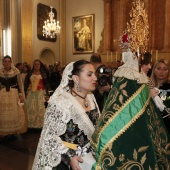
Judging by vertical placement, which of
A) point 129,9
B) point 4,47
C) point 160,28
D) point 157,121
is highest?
point 129,9

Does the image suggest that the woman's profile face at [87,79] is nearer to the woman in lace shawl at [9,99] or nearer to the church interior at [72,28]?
the woman in lace shawl at [9,99]

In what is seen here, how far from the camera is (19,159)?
4.46m

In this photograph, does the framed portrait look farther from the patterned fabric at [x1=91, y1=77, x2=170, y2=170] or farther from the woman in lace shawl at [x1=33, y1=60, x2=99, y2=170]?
the patterned fabric at [x1=91, y1=77, x2=170, y2=170]

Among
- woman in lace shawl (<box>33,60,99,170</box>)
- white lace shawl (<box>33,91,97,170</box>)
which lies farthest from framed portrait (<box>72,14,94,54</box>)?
white lace shawl (<box>33,91,97,170</box>)

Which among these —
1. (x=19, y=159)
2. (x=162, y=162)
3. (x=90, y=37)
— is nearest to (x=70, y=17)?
(x=90, y=37)

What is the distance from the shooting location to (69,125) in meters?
2.01

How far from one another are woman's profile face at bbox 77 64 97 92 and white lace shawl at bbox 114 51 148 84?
1.96ft

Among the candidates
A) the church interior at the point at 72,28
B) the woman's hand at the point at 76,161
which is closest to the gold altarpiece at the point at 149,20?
the church interior at the point at 72,28

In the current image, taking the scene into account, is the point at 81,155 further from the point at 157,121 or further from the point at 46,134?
the point at 157,121

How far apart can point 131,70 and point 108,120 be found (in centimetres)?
32

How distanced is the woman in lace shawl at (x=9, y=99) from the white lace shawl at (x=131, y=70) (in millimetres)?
4440

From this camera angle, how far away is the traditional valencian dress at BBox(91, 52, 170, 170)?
4.27ft

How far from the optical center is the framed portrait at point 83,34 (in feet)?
42.4

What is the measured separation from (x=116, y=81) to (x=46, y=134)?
0.84 metres
